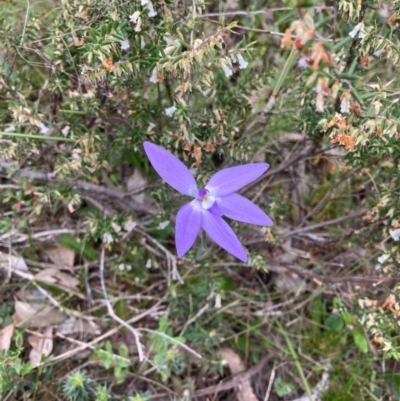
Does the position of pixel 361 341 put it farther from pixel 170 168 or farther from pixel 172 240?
pixel 170 168

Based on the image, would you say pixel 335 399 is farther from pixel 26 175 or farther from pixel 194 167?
pixel 26 175

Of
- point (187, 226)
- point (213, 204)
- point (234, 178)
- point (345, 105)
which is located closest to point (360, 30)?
point (345, 105)

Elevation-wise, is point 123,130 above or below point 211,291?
above

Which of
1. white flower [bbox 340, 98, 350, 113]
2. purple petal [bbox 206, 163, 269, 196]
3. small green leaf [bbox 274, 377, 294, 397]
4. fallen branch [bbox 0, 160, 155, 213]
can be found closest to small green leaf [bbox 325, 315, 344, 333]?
small green leaf [bbox 274, 377, 294, 397]

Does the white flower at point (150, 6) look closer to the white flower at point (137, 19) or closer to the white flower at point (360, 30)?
the white flower at point (137, 19)

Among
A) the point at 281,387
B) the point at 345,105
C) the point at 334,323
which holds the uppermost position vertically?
the point at 345,105

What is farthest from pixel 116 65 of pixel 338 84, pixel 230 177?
pixel 338 84
